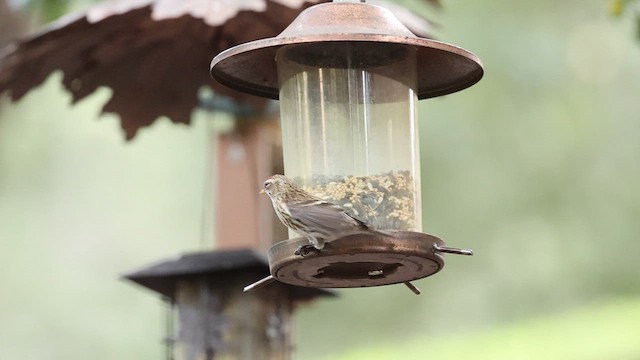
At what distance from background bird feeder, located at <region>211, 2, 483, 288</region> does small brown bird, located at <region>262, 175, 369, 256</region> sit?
1.6 inches

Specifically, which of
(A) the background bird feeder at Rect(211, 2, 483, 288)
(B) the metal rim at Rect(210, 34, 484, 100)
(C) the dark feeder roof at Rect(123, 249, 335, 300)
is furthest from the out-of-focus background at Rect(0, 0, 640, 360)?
(A) the background bird feeder at Rect(211, 2, 483, 288)

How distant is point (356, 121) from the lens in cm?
300

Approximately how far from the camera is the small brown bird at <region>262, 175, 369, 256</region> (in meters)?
2.72

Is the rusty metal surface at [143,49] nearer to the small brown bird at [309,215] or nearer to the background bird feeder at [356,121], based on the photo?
the background bird feeder at [356,121]

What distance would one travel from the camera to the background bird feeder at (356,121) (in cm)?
284

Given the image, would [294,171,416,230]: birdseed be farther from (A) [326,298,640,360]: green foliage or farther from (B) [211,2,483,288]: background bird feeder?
(A) [326,298,640,360]: green foliage

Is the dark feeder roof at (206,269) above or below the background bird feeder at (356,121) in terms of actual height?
below

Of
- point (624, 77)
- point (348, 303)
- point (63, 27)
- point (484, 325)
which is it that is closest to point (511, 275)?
point (484, 325)

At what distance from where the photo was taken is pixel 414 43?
2.80 metres

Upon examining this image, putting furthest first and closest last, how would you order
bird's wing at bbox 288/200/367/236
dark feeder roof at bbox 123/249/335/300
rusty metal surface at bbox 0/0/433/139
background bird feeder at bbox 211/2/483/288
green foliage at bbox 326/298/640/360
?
green foliage at bbox 326/298/640/360
dark feeder roof at bbox 123/249/335/300
rusty metal surface at bbox 0/0/433/139
background bird feeder at bbox 211/2/483/288
bird's wing at bbox 288/200/367/236

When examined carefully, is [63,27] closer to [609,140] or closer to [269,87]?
[269,87]

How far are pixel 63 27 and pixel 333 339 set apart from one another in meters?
3.48

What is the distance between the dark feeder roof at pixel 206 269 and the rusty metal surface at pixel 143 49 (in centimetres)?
67

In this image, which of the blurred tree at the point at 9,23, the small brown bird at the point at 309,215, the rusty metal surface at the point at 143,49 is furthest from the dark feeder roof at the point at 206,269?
the blurred tree at the point at 9,23
